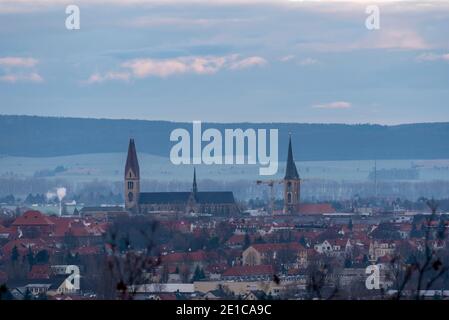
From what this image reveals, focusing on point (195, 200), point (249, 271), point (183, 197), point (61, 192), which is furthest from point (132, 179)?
point (249, 271)

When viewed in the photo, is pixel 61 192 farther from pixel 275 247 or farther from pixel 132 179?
pixel 275 247

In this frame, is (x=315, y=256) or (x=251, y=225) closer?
(x=315, y=256)

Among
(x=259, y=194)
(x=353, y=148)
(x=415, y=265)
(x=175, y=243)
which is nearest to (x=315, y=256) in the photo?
(x=175, y=243)

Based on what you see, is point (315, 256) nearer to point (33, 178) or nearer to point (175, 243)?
point (175, 243)

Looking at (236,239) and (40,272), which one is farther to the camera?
(236,239)

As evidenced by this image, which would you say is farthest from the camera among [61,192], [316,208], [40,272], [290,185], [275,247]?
[61,192]

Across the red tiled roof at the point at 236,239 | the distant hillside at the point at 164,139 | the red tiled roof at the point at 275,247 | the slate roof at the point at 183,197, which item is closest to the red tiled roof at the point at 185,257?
the red tiled roof at the point at 275,247

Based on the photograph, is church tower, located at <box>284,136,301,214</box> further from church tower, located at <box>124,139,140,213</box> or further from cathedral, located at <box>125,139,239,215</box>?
church tower, located at <box>124,139,140,213</box>
